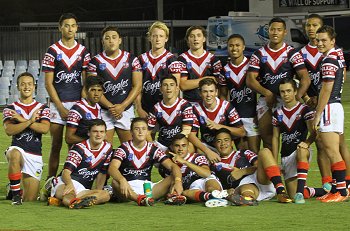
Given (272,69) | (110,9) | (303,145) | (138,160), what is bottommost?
(138,160)

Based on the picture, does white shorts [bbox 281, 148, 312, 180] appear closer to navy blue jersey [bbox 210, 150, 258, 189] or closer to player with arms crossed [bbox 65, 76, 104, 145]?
navy blue jersey [bbox 210, 150, 258, 189]

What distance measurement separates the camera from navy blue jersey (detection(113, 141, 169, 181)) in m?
11.4

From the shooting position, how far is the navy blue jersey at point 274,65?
11820 millimetres

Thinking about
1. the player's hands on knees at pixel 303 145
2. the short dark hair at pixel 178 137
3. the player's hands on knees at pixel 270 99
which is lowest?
the player's hands on knees at pixel 303 145

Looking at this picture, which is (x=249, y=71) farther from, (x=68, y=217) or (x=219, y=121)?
(x=68, y=217)

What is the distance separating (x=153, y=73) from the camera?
1242cm

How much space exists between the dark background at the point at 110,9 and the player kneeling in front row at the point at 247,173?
40847mm

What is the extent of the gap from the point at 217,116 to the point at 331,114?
4.86ft

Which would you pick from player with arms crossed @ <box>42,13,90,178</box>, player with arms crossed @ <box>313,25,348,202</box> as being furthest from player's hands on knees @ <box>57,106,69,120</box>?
player with arms crossed @ <box>313,25,348,202</box>

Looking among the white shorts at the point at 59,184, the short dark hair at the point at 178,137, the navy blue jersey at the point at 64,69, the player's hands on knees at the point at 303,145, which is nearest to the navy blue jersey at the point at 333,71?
the player's hands on knees at the point at 303,145

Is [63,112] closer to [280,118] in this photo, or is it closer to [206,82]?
[206,82]

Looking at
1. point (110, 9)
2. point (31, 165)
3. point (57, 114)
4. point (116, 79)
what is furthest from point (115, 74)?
point (110, 9)

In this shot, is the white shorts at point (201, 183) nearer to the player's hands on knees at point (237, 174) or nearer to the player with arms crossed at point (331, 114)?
the player's hands on knees at point (237, 174)

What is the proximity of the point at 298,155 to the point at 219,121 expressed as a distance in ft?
3.91
